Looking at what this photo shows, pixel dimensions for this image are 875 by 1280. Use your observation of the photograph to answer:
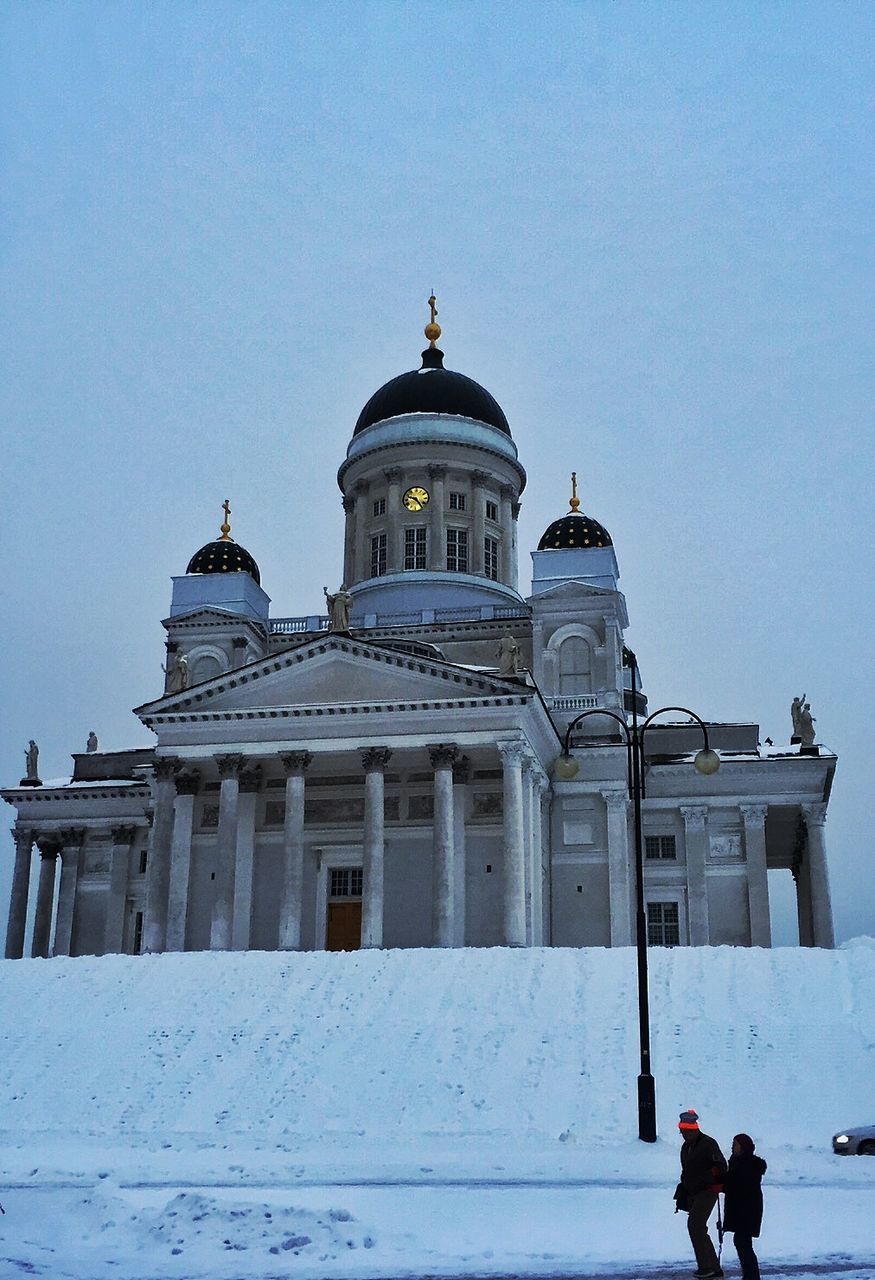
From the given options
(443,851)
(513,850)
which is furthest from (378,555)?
(513,850)

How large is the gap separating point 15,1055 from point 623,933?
81.3 ft

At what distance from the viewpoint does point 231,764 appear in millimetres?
43156

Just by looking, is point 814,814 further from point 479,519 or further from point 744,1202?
point 744,1202

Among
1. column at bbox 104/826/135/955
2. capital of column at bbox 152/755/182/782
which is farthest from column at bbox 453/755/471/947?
column at bbox 104/826/135/955

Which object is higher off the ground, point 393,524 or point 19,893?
point 393,524

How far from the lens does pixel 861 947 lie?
109 ft

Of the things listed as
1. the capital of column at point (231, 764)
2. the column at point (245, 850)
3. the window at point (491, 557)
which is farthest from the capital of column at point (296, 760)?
the window at point (491, 557)

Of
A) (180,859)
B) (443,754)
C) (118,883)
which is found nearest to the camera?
(443,754)

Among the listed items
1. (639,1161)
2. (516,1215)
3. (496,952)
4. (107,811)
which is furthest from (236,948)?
(516,1215)

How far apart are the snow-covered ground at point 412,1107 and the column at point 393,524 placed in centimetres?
2682

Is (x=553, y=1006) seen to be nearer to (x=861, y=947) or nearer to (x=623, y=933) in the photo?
(x=861, y=947)

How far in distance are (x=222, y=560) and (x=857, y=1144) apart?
42.1 meters

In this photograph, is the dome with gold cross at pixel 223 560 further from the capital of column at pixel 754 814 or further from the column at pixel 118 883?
the capital of column at pixel 754 814

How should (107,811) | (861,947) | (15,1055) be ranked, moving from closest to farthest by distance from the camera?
(15,1055)
(861,947)
(107,811)
